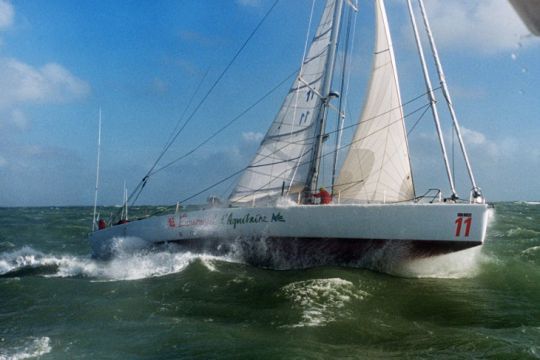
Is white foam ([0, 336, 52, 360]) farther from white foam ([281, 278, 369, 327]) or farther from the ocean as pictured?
white foam ([281, 278, 369, 327])

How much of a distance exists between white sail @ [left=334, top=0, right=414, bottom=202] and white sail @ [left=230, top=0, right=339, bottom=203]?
2.10 m

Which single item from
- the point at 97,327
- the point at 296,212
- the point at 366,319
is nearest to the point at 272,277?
the point at 296,212

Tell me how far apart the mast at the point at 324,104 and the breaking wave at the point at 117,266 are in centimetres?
392

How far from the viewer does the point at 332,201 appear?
14211 mm

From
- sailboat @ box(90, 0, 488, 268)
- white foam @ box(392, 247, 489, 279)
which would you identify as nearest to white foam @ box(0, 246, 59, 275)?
sailboat @ box(90, 0, 488, 268)

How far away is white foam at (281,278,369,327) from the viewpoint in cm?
888

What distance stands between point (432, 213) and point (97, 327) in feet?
25.9

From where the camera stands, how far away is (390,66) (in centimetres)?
1417

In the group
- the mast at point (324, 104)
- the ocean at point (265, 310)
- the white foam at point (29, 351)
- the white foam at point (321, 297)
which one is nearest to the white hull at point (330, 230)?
the ocean at point (265, 310)

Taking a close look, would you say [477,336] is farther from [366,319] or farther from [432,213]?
[432,213]

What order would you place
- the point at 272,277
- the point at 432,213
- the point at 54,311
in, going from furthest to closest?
the point at 272,277, the point at 432,213, the point at 54,311

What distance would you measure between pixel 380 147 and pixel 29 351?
9.88 metres

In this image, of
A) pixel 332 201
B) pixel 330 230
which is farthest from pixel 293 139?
pixel 330 230

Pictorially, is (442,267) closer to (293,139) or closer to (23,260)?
(293,139)
